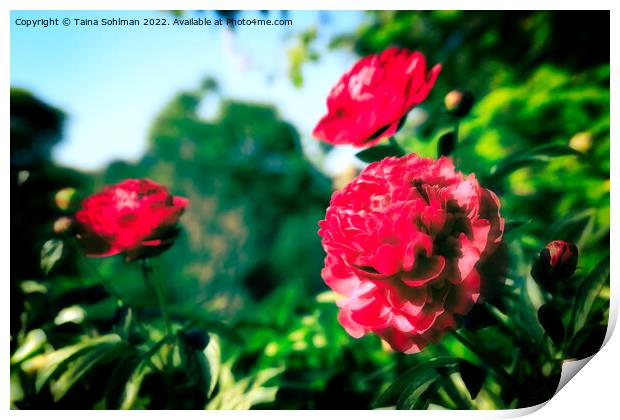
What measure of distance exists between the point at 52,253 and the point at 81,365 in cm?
26

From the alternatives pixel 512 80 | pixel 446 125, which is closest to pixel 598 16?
pixel 512 80

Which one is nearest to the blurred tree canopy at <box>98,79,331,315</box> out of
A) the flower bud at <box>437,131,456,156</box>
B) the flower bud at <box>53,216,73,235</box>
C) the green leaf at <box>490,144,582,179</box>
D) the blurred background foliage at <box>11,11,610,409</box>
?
the blurred background foliage at <box>11,11,610,409</box>

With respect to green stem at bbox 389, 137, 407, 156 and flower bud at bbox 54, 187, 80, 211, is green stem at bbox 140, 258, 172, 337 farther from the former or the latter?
green stem at bbox 389, 137, 407, 156

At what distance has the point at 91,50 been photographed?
120 centimetres

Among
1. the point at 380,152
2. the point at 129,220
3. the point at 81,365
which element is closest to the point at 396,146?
the point at 380,152

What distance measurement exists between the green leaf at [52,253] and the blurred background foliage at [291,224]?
17 millimetres

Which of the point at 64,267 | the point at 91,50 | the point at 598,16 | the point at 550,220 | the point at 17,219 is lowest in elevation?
the point at 550,220

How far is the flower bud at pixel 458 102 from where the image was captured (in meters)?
1.12

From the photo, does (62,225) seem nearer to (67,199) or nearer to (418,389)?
(67,199)

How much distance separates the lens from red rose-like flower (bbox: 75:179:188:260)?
1158 mm

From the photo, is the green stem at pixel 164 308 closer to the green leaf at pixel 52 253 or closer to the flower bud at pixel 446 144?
the green leaf at pixel 52 253

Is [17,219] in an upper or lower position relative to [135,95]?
lower
